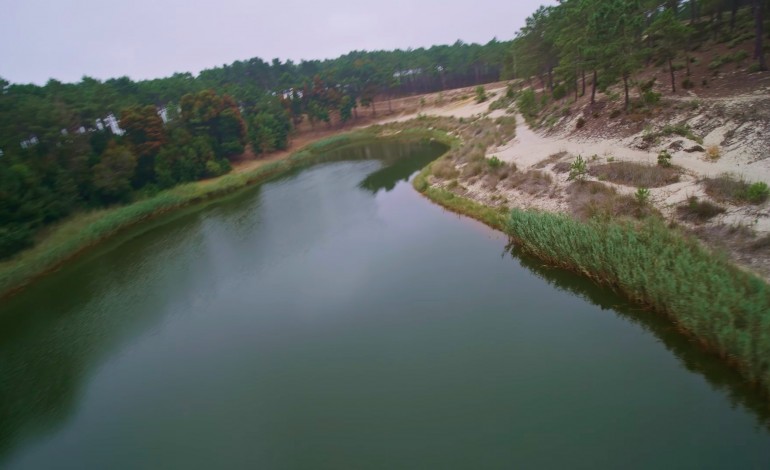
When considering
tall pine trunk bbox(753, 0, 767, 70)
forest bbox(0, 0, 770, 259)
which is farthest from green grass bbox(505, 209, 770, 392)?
tall pine trunk bbox(753, 0, 767, 70)

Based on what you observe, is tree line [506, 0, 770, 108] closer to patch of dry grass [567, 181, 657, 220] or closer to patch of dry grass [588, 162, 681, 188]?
patch of dry grass [588, 162, 681, 188]

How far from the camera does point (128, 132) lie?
4866cm

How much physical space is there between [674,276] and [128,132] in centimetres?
5465

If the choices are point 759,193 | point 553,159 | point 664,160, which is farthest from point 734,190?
point 553,159

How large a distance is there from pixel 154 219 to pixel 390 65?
74.1m

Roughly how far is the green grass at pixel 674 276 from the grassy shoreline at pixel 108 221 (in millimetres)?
31209

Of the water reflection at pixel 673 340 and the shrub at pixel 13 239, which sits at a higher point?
the shrub at pixel 13 239

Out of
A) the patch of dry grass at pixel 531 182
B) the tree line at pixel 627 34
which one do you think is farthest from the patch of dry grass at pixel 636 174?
the tree line at pixel 627 34

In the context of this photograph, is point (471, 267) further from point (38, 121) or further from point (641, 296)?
point (38, 121)

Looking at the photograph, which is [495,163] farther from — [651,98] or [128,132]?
[128,132]

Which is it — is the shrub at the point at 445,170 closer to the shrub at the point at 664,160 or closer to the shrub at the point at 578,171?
the shrub at the point at 578,171

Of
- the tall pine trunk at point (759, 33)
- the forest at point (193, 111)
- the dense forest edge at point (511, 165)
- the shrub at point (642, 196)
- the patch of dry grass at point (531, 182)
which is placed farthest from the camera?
the forest at point (193, 111)

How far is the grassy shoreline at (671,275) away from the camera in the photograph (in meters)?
10.4

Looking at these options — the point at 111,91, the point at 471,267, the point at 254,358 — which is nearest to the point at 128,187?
the point at 111,91
